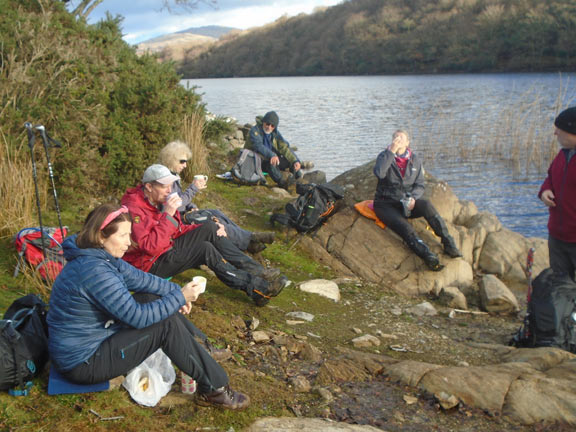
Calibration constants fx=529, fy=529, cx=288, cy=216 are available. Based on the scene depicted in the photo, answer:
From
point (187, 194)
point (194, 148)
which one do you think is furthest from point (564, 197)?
point (194, 148)

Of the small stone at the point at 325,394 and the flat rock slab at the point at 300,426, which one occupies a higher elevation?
the flat rock slab at the point at 300,426

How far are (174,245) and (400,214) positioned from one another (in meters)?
3.92

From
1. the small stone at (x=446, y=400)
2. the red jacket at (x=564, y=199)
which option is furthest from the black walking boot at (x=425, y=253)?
the small stone at (x=446, y=400)

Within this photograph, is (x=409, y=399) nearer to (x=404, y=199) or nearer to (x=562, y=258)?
(x=562, y=258)

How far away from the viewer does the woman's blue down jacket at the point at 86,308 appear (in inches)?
118

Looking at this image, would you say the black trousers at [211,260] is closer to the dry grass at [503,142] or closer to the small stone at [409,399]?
the small stone at [409,399]

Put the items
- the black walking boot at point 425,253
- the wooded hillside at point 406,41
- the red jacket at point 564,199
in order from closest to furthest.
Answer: the red jacket at point 564,199 < the black walking boot at point 425,253 < the wooded hillside at point 406,41

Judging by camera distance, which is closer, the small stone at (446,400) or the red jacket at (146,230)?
the small stone at (446,400)

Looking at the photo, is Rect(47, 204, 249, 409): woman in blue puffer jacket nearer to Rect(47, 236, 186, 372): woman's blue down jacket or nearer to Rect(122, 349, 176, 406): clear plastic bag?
Rect(47, 236, 186, 372): woman's blue down jacket

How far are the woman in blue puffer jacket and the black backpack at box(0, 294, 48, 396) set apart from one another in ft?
0.65

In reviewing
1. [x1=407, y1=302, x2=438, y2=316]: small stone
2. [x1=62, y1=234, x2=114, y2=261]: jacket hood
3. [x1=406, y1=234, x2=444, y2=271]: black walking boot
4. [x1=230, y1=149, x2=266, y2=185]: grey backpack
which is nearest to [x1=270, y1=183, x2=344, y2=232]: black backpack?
[x1=406, y1=234, x2=444, y2=271]: black walking boot

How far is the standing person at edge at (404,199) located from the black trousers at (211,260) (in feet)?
9.89

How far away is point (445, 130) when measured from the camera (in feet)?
72.2

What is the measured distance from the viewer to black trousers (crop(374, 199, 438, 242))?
7746 mm
